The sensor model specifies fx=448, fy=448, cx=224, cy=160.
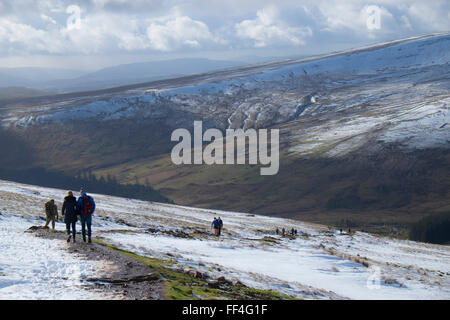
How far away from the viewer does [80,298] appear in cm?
1325

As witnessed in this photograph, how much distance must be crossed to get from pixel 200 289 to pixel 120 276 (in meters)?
3.00

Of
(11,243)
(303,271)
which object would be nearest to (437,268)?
(303,271)

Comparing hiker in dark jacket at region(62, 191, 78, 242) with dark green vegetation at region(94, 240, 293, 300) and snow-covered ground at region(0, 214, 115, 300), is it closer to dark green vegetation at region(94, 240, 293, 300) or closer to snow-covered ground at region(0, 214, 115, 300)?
snow-covered ground at region(0, 214, 115, 300)

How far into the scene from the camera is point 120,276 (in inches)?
652

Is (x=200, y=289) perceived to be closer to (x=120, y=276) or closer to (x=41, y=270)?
(x=120, y=276)

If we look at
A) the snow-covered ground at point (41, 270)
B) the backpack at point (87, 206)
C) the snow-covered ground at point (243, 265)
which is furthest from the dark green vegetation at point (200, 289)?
the backpack at point (87, 206)

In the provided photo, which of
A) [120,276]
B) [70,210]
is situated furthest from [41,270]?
[70,210]

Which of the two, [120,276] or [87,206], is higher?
[87,206]

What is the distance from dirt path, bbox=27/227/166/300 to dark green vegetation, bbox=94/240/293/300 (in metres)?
0.41

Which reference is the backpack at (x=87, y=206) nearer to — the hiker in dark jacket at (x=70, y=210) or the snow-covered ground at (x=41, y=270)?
the hiker in dark jacket at (x=70, y=210)

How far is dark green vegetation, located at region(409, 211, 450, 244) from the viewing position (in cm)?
12275

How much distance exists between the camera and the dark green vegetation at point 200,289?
15.2 meters

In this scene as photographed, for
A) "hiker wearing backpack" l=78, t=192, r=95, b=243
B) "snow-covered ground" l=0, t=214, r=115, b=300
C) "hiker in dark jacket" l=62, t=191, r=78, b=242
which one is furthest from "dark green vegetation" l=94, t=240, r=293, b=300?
"hiker in dark jacket" l=62, t=191, r=78, b=242

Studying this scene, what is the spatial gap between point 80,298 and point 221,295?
16.6 ft
